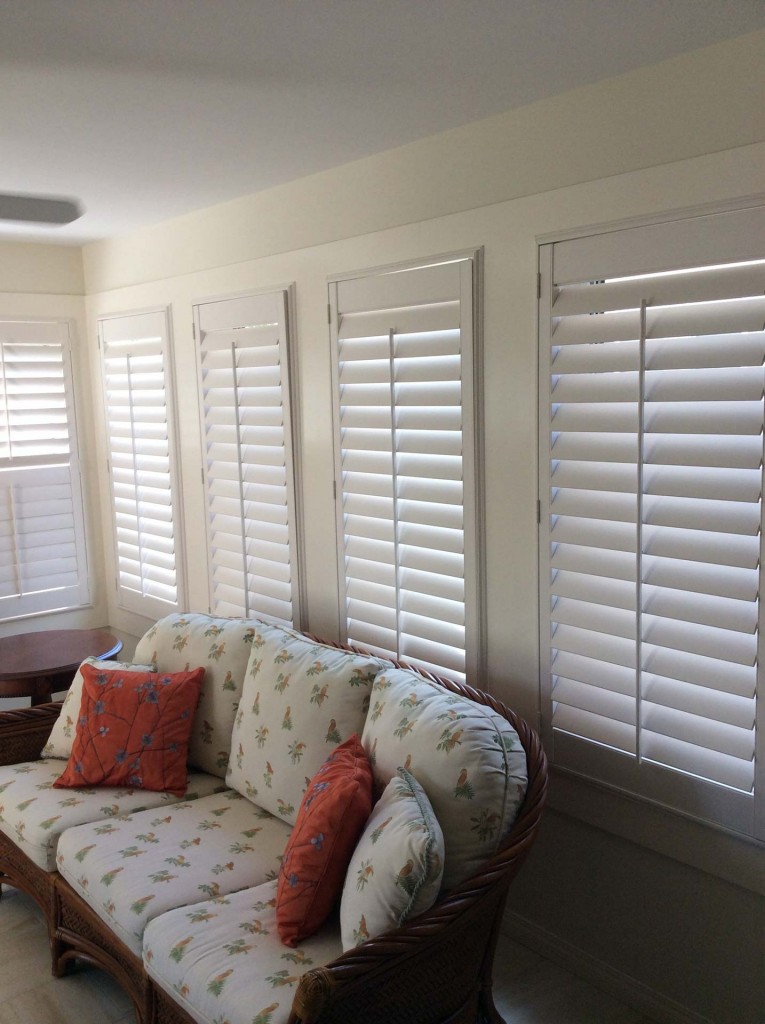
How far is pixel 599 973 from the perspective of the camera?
7.90ft

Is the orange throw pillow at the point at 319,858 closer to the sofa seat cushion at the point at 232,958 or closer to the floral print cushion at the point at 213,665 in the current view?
the sofa seat cushion at the point at 232,958

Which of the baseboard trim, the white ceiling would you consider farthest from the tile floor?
the white ceiling

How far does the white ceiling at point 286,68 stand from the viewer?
174 centimetres

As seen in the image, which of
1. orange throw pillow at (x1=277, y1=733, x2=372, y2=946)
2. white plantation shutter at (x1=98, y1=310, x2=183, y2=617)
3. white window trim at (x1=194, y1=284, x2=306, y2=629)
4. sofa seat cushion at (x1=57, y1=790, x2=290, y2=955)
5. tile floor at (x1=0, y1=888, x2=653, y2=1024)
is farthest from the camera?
white plantation shutter at (x1=98, y1=310, x2=183, y2=617)

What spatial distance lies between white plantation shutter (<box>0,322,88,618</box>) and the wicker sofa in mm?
1433

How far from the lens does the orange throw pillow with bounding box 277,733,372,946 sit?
76.4 inches

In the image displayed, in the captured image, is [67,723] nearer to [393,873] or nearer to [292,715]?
[292,715]

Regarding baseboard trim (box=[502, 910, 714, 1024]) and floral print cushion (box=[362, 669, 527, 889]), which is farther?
baseboard trim (box=[502, 910, 714, 1024])

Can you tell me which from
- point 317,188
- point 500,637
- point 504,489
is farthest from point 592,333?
point 317,188

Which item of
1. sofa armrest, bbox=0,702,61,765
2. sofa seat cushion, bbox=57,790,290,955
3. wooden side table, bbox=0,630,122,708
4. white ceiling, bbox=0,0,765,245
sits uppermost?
white ceiling, bbox=0,0,765,245

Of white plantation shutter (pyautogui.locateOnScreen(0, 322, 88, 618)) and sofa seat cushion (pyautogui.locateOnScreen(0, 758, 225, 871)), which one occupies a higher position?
white plantation shutter (pyautogui.locateOnScreen(0, 322, 88, 618))

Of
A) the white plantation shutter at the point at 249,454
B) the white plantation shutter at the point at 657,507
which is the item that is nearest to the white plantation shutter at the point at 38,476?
the white plantation shutter at the point at 249,454

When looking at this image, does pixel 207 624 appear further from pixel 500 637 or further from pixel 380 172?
pixel 380 172

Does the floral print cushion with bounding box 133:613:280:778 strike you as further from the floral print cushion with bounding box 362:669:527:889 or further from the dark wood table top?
the floral print cushion with bounding box 362:669:527:889
